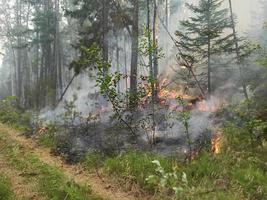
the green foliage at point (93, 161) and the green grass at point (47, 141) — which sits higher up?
the green grass at point (47, 141)

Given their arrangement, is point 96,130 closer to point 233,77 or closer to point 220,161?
point 220,161

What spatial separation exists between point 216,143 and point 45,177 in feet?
18.3

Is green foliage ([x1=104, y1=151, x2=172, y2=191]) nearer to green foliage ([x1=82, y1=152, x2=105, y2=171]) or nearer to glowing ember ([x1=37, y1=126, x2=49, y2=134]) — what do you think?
green foliage ([x1=82, y1=152, x2=105, y2=171])

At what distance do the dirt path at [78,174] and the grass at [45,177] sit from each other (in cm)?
35

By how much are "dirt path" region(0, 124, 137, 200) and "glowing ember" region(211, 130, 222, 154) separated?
369 cm

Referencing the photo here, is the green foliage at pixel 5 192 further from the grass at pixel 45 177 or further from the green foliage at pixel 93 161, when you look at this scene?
the green foliage at pixel 93 161

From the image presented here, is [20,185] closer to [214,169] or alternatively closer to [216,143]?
[214,169]

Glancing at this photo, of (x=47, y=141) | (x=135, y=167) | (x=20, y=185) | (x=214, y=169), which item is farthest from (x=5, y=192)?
(x=47, y=141)

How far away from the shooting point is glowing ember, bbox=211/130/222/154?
38.5ft

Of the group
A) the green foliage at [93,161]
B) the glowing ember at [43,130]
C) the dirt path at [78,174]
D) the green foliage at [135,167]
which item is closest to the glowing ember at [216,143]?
the green foliage at [135,167]

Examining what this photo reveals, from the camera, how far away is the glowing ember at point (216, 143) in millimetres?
11739

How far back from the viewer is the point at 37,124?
19.6m

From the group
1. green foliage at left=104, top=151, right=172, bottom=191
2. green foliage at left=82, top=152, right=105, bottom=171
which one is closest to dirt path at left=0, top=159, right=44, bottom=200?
green foliage at left=82, top=152, right=105, bottom=171

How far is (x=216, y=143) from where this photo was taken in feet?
40.0
